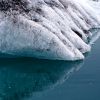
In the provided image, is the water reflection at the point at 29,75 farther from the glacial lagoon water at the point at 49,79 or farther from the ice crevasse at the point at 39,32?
the ice crevasse at the point at 39,32

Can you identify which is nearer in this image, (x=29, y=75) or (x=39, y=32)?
(x=29, y=75)

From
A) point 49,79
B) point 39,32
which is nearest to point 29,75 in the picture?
point 49,79

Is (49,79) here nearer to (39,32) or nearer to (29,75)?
(29,75)

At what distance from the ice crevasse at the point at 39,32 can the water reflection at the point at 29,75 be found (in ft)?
0.98

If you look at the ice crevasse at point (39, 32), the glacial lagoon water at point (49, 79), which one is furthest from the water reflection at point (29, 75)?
the ice crevasse at point (39, 32)

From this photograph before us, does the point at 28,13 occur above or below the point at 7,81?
above

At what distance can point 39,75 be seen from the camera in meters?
15.1

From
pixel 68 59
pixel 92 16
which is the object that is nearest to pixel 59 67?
pixel 68 59

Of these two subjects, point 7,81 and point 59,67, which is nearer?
point 7,81

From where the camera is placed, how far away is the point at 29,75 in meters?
15.1

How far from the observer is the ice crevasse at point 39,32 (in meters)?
15.6

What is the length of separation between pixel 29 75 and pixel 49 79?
0.81 metres

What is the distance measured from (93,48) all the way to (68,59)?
7.84 feet

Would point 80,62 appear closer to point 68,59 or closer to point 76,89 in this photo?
point 68,59
